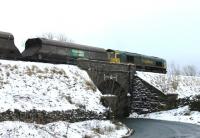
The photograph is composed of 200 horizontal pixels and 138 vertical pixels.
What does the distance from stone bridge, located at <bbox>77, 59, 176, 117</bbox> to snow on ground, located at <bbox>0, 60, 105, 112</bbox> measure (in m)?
6.33

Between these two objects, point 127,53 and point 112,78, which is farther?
point 127,53

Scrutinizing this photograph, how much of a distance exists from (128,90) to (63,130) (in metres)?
21.0

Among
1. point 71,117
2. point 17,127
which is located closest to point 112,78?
point 71,117

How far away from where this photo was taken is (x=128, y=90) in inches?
1610

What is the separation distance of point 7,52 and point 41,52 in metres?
3.30

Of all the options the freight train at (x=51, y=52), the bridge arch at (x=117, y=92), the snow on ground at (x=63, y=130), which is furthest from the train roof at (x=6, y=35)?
the snow on ground at (x=63, y=130)

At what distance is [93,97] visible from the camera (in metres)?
28.2

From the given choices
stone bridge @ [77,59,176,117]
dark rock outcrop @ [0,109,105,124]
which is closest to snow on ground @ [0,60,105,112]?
dark rock outcrop @ [0,109,105,124]

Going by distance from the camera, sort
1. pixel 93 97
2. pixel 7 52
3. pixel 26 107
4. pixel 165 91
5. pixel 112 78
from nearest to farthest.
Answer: pixel 26 107 → pixel 93 97 → pixel 7 52 → pixel 112 78 → pixel 165 91

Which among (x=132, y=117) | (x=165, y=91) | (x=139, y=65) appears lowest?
(x=132, y=117)

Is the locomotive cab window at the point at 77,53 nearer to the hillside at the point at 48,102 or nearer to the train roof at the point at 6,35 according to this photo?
the hillside at the point at 48,102

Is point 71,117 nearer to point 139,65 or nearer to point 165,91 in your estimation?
point 165,91

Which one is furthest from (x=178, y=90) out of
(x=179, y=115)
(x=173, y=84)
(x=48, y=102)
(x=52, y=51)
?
(x=48, y=102)

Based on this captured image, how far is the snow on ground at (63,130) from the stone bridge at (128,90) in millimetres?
11027
